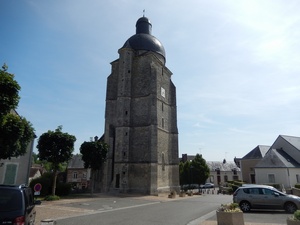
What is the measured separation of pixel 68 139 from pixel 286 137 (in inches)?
1274

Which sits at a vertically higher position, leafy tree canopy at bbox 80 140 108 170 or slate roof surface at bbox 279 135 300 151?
slate roof surface at bbox 279 135 300 151

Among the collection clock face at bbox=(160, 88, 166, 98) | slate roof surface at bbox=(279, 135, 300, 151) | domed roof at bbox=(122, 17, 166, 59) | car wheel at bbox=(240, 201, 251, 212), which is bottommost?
car wheel at bbox=(240, 201, 251, 212)

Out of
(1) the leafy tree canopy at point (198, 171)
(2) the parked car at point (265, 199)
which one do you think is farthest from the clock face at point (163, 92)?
(2) the parked car at point (265, 199)

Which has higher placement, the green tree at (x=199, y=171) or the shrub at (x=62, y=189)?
the green tree at (x=199, y=171)

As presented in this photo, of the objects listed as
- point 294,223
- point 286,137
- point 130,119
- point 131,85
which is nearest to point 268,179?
point 286,137

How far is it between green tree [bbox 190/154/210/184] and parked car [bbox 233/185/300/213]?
104ft

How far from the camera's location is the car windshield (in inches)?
203

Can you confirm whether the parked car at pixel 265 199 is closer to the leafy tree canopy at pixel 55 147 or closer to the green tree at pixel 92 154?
the leafy tree canopy at pixel 55 147

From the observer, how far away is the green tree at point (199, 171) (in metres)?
43.8

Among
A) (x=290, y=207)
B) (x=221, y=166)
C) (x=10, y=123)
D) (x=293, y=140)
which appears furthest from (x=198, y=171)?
(x=10, y=123)

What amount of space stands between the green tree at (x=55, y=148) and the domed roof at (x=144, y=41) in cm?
1747

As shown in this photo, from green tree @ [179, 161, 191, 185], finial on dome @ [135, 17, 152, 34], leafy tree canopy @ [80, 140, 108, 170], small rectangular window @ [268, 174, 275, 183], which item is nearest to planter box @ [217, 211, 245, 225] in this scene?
leafy tree canopy @ [80, 140, 108, 170]

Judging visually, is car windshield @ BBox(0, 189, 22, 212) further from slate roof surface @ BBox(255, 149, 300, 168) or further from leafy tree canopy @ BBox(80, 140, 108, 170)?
slate roof surface @ BBox(255, 149, 300, 168)

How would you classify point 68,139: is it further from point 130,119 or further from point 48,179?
point 130,119
